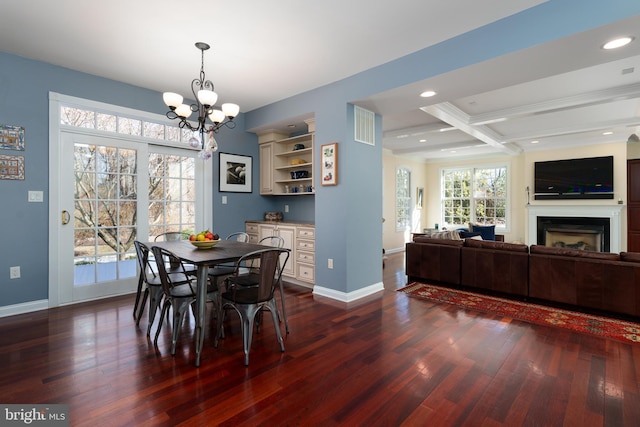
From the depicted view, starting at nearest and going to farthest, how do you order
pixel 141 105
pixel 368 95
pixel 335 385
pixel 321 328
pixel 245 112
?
pixel 335 385, pixel 321 328, pixel 368 95, pixel 141 105, pixel 245 112

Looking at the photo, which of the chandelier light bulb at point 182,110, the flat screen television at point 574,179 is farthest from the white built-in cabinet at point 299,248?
the flat screen television at point 574,179

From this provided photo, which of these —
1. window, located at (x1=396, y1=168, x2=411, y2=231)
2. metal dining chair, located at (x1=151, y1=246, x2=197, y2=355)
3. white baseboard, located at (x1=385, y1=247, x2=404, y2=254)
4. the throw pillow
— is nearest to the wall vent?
metal dining chair, located at (x1=151, y1=246, x2=197, y2=355)

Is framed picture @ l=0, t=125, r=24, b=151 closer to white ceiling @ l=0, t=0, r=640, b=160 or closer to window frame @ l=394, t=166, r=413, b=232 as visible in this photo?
white ceiling @ l=0, t=0, r=640, b=160

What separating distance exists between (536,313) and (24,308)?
556 centimetres

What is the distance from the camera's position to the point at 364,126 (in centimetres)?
411

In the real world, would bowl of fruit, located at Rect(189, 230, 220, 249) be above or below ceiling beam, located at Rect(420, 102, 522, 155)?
below

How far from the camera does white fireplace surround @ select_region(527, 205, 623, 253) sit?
6867 millimetres

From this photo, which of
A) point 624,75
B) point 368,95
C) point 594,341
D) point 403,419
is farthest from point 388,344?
point 624,75

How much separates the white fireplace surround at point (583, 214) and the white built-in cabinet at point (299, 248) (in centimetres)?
635

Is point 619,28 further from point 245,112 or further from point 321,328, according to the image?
point 245,112

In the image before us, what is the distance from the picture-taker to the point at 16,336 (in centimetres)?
281

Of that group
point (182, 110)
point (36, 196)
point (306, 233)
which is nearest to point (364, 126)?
point (306, 233)

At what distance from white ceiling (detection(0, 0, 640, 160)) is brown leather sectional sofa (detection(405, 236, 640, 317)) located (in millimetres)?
1984

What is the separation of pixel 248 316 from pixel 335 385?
2.70ft
